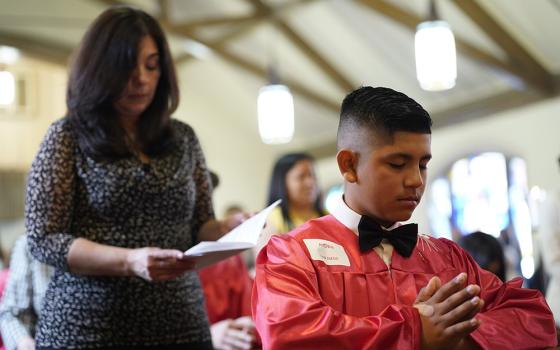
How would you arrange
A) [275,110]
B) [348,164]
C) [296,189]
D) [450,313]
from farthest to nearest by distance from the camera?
[275,110] → [296,189] → [348,164] → [450,313]

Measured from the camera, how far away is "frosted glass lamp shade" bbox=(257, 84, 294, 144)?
7195 mm

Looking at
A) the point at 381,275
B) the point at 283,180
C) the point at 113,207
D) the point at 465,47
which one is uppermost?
the point at 465,47

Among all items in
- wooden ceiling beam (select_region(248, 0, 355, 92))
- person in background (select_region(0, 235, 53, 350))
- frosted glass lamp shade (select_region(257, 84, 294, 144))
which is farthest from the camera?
wooden ceiling beam (select_region(248, 0, 355, 92))

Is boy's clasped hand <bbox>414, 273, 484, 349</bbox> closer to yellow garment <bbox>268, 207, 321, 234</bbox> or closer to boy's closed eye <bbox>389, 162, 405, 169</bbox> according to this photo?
boy's closed eye <bbox>389, 162, 405, 169</bbox>

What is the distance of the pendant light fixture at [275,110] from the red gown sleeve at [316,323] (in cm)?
591

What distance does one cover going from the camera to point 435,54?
568 centimetres

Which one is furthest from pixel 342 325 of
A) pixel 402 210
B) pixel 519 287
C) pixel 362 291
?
pixel 519 287

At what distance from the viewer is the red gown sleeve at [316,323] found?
1245 mm

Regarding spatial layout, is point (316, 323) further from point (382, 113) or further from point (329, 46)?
point (329, 46)

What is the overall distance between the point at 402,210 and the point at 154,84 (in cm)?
72

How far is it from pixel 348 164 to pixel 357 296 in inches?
10.5

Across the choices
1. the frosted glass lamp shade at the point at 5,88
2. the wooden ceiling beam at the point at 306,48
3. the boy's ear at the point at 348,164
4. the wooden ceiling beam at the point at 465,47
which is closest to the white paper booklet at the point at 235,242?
the boy's ear at the point at 348,164

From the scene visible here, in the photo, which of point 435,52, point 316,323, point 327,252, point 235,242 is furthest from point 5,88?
point 316,323

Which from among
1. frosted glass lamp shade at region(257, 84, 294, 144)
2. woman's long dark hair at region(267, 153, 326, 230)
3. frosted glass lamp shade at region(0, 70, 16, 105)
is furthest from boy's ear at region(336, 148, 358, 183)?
frosted glass lamp shade at region(0, 70, 16, 105)
